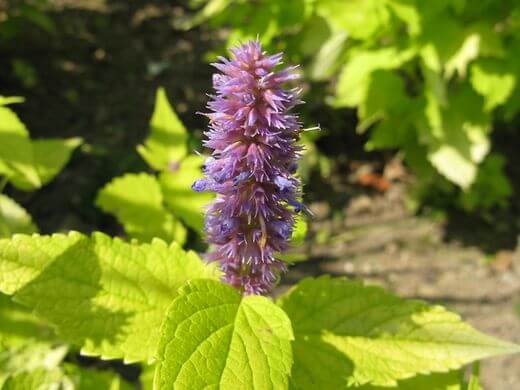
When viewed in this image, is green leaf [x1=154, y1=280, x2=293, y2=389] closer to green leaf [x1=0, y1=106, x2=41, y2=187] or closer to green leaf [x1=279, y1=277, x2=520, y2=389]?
green leaf [x1=279, y1=277, x2=520, y2=389]

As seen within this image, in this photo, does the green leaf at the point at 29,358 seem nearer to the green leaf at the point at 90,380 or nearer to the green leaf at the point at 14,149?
the green leaf at the point at 90,380

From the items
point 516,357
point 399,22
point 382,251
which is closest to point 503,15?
point 399,22

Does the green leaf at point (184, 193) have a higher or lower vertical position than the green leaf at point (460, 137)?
lower

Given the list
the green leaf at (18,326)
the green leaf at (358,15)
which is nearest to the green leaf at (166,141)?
the green leaf at (18,326)

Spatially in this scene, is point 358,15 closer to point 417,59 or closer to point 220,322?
point 417,59

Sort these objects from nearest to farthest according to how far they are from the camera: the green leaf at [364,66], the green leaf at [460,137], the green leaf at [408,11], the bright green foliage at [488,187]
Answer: the green leaf at [408,11] < the green leaf at [364,66] < the green leaf at [460,137] < the bright green foliage at [488,187]

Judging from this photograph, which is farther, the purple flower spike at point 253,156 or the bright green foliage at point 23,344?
the bright green foliage at point 23,344

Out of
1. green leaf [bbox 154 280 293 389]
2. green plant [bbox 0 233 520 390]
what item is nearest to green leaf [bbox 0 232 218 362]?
green plant [bbox 0 233 520 390]
